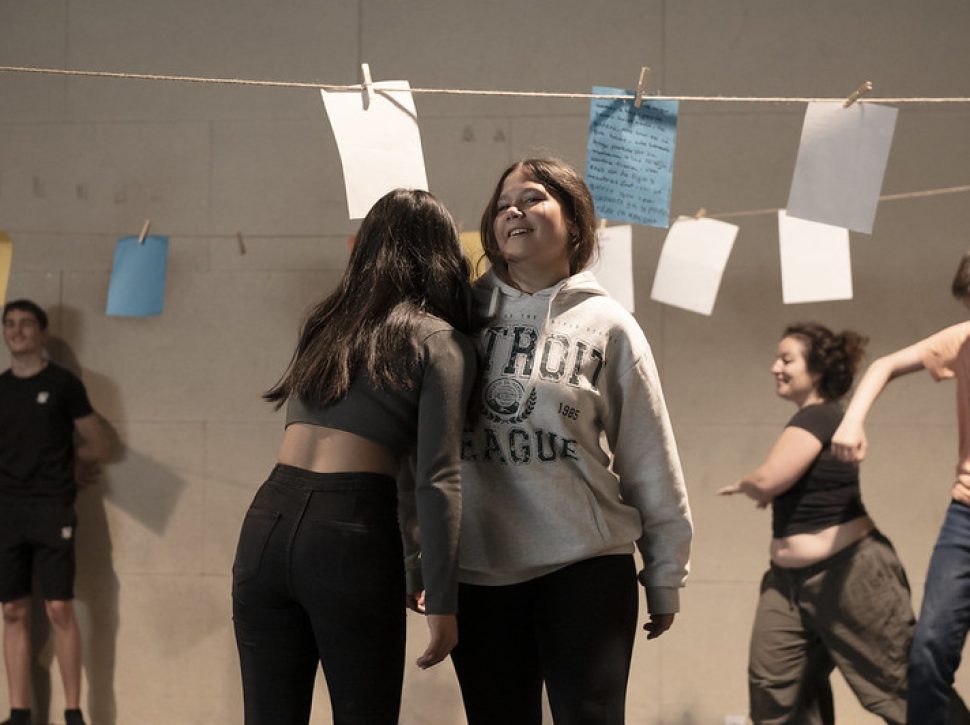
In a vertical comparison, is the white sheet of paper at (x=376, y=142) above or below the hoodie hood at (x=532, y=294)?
above

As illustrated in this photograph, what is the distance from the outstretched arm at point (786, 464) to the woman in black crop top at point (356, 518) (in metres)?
1.42

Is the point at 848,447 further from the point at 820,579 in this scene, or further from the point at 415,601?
the point at 415,601

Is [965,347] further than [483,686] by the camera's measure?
Yes

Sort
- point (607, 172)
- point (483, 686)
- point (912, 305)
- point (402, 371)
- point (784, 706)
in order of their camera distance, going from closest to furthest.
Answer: point (402, 371)
point (483, 686)
point (607, 172)
point (784, 706)
point (912, 305)

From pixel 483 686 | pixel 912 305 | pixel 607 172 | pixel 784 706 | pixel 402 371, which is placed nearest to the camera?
pixel 402 371

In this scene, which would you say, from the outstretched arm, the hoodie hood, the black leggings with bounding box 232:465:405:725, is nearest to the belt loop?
the black leggings with bounding box 232:465:405:725

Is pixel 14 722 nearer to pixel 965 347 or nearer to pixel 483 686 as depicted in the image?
pixel 483 686

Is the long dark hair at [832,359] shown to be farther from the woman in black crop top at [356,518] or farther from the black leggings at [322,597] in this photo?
the black leggings at [322,597]

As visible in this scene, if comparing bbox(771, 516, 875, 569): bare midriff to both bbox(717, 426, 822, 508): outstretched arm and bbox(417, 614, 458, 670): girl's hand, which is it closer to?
bbox(717, 426, 822, 508): outstretched arm

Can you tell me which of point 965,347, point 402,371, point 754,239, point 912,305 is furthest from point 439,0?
point 402,371

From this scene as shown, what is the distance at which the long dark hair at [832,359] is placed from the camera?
3.01m

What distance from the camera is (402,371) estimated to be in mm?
1680

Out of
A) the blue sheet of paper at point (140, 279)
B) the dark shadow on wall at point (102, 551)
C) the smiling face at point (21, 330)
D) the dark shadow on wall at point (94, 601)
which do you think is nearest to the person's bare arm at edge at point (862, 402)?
the blue sheet of paper at point (140, 279)

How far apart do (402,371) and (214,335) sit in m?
2.31
